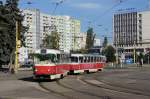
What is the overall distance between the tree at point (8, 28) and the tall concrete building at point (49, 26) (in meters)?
9.01

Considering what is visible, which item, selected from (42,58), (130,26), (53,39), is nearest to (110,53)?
(130,26)

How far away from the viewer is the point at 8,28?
63.8 metres

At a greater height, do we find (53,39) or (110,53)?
(53,39)

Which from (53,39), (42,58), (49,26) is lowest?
(42,58)

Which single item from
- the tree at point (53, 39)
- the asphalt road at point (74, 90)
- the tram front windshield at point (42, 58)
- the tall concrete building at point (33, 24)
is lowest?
the asphalt road at point (74, 90)

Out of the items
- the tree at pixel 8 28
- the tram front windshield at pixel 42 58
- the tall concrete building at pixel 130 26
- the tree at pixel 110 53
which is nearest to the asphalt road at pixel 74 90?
the tram front windshield at pixel 42 58

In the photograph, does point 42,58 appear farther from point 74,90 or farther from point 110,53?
point 110,53

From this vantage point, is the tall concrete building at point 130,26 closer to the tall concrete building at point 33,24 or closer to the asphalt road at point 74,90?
the tall concrete building at point 33,24

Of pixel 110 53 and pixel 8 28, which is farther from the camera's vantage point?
pixel 110 53

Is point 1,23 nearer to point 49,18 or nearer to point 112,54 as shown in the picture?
point 49,18

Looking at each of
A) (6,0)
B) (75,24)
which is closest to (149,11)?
(75,24)

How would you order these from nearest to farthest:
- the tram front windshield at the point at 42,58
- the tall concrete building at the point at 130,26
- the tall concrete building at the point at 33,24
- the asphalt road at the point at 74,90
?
1. the asphalt road at the point at 74,90
2. the tram front windshield at the point at 42,58
3. the tall concrete building at the point at 33,24
4. the tall concrete building at the point at 130,26

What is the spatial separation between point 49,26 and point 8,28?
58.0 ft

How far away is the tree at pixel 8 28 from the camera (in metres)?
61.5
